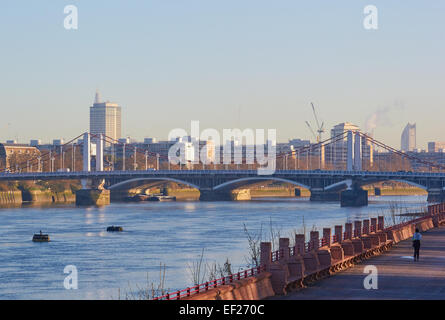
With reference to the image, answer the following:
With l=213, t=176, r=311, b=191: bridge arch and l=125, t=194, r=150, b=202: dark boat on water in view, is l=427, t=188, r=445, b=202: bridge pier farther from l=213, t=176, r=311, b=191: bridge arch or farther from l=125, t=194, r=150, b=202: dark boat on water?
l=125, t=194, r=150, b=202: dark boat on water

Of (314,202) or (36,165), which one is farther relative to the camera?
(36,165)

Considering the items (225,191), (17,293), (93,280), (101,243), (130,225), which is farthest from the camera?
(225,191)

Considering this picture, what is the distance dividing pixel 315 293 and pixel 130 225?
60.5 m

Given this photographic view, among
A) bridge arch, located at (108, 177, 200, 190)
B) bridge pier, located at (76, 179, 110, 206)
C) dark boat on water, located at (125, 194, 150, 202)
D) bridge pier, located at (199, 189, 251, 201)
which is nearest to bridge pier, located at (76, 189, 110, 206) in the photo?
bridge pier, located at (76, 179, 110, 206)

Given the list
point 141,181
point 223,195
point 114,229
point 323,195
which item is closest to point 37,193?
point 141,181

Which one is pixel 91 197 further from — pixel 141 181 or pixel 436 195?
pixel 436 195

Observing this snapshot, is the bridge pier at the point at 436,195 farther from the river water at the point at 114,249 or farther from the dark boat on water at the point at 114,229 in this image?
the dark boat on water at the point at 114,229

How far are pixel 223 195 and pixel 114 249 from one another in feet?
304

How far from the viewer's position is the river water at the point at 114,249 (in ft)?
134

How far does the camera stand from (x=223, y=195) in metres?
152
